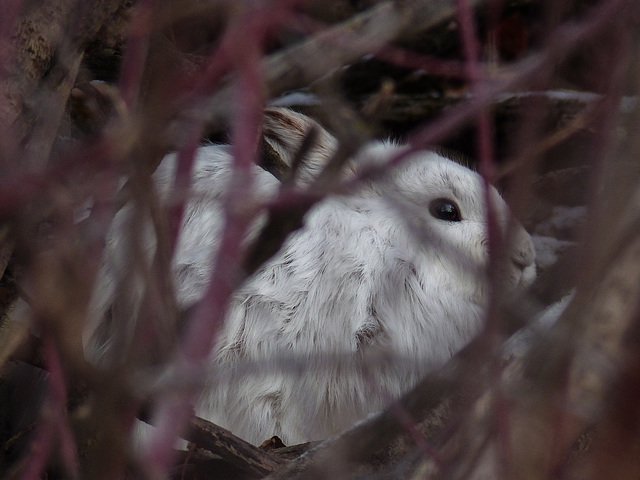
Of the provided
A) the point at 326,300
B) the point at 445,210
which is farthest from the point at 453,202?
the point at 326,300

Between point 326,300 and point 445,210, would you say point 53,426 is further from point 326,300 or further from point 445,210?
point 445,210

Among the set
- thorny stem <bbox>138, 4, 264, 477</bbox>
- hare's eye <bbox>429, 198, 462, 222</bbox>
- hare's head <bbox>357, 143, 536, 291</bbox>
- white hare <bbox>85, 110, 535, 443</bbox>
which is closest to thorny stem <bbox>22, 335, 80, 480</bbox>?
thorny stem <bbox>138, 4, 264, 477</bbox>

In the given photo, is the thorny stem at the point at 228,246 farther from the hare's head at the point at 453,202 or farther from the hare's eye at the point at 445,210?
the hare's eye at the point at 445,210

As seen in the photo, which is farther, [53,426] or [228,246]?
[53,426]

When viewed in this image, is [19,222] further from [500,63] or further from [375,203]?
[500,63]

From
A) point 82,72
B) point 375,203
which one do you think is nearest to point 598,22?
point 82,72

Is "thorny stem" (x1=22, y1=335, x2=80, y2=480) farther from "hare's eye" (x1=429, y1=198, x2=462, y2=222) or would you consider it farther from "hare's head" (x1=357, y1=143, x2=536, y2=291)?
"hare's eye" (x1=429, y1=198, x2=462, y2=222)
